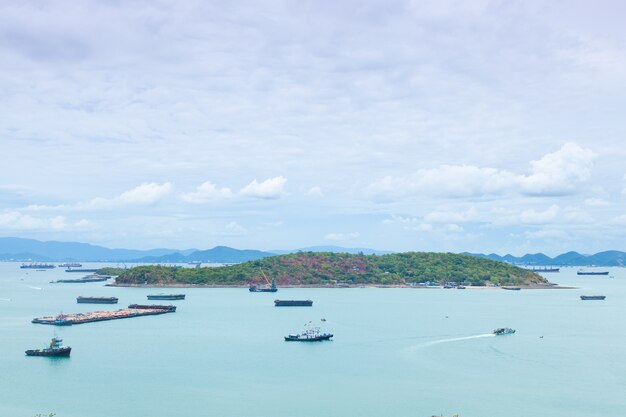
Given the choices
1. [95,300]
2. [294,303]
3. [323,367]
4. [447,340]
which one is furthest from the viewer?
[95,300]

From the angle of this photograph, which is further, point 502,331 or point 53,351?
point 502,331

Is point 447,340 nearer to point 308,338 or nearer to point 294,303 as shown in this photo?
point 308,338

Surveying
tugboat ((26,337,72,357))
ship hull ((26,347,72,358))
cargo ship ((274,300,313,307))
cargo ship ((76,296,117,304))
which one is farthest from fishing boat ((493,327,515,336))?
cargo ship ((76,296,117,304))

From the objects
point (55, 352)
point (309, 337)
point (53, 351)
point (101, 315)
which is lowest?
point (55, 352)

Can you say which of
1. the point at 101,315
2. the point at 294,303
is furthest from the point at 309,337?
the point at 294,303

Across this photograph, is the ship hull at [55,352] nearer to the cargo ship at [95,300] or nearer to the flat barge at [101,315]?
the flat barge at [101,315]
